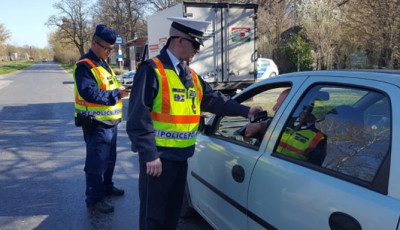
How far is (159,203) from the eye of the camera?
242 cm

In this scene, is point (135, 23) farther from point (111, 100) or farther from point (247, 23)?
point (111, 100)

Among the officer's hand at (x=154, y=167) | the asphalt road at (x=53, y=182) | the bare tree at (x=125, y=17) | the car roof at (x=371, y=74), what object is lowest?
the asphalt road at (x=53, y=182)

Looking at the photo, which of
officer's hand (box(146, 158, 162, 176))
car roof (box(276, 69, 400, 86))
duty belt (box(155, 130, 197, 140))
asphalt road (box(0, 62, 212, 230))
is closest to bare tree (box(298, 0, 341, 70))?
asphalt road (box(0, 62, 212, 230))

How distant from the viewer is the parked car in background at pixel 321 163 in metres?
1.55

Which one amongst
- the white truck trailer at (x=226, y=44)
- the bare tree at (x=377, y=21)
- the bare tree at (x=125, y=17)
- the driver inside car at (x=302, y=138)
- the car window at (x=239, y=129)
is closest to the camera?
the driver inside car at (x=302, y=138)

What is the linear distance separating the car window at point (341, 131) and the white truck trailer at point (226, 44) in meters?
7.29

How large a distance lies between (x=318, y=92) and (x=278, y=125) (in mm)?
321

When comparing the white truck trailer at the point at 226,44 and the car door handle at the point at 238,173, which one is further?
the white truck trailer at the point at 226,44

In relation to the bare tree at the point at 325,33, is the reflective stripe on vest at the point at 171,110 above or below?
below

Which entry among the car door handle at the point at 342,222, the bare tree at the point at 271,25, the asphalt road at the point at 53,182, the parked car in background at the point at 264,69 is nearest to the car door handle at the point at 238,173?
the car door handle at the point at 342,222

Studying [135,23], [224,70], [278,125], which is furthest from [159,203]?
[135,23]

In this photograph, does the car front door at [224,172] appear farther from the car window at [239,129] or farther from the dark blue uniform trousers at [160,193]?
the dark blue uniform trousers at [160,193]

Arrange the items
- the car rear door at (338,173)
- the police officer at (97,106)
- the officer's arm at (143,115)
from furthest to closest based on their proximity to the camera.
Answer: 1. the police officer at (97,106)
2. the officer's arm at (143,115)
3. the car rear door at (338,173)

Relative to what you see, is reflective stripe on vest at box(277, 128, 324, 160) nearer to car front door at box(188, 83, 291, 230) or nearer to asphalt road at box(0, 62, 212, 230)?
car front door at box(188, 83, 291, 230)
